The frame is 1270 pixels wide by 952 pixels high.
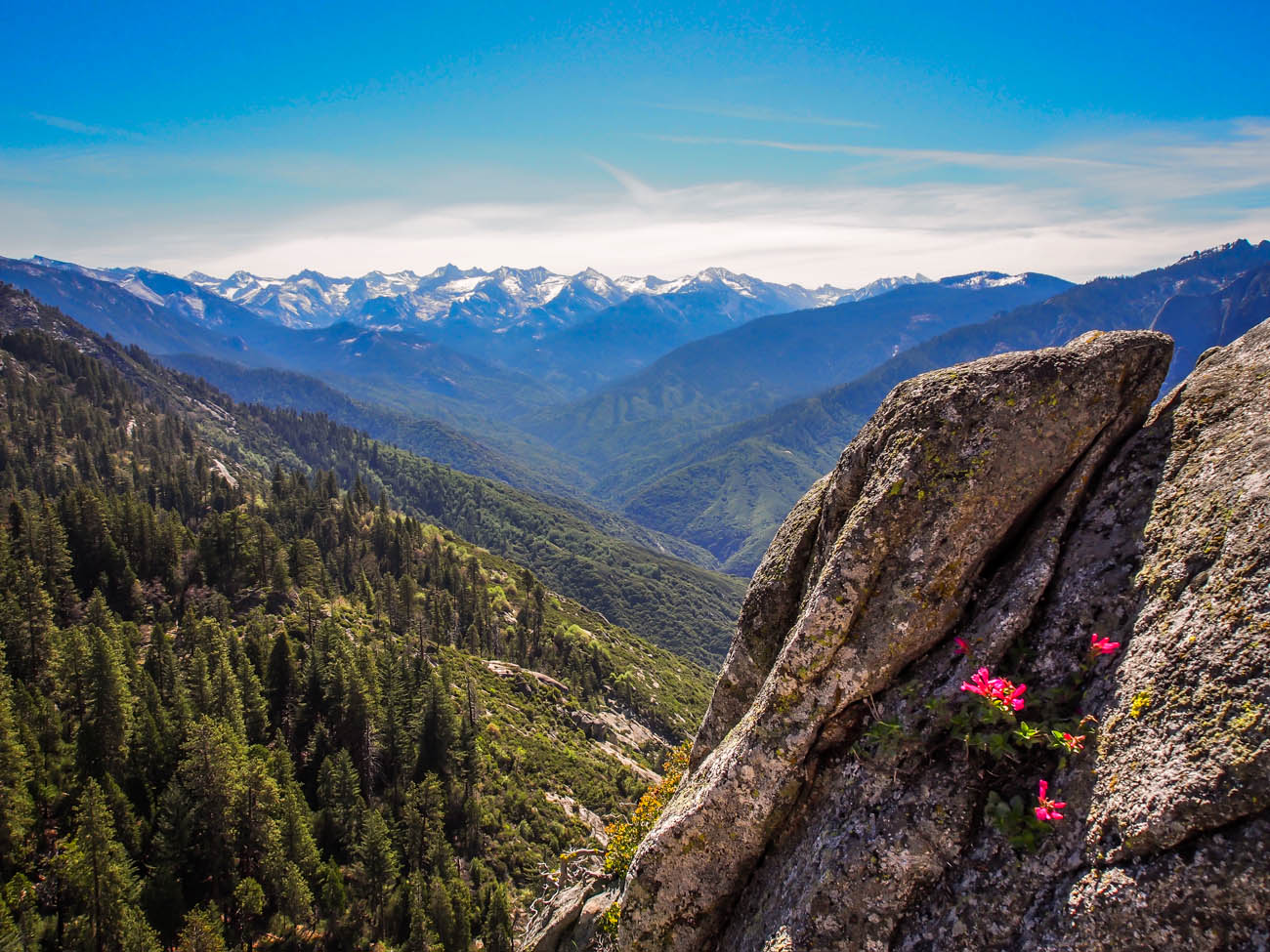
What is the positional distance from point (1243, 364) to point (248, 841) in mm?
69612

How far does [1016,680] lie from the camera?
435 inches

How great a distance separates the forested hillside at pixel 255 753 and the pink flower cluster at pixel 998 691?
54824 mm

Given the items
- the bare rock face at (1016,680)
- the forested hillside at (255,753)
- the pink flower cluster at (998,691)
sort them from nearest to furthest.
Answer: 1. the bare rock face at (1016,680)
2. the pink flower cluster at (998,691)
3. the forested hillside at (255,753)

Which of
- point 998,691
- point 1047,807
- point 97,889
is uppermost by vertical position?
point 998,691

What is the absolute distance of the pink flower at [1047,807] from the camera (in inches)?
353

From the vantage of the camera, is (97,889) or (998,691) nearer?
(998,691)

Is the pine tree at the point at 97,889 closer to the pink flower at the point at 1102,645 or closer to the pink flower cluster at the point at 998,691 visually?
the pink flower cluster at the point at 998,691

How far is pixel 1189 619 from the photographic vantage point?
884cm

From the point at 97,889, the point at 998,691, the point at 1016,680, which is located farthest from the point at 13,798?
the point at 1016,680

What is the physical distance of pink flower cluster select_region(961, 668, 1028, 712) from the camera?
32.0ft

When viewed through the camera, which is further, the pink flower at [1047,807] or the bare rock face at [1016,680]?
the pink flower at [1047,807]

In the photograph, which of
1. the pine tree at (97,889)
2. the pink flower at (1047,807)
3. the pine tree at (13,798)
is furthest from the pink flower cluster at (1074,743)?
the pine tree at (13,798)

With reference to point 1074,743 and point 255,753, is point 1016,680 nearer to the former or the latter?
point 1074,743

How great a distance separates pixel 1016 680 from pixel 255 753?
70.8 meters
